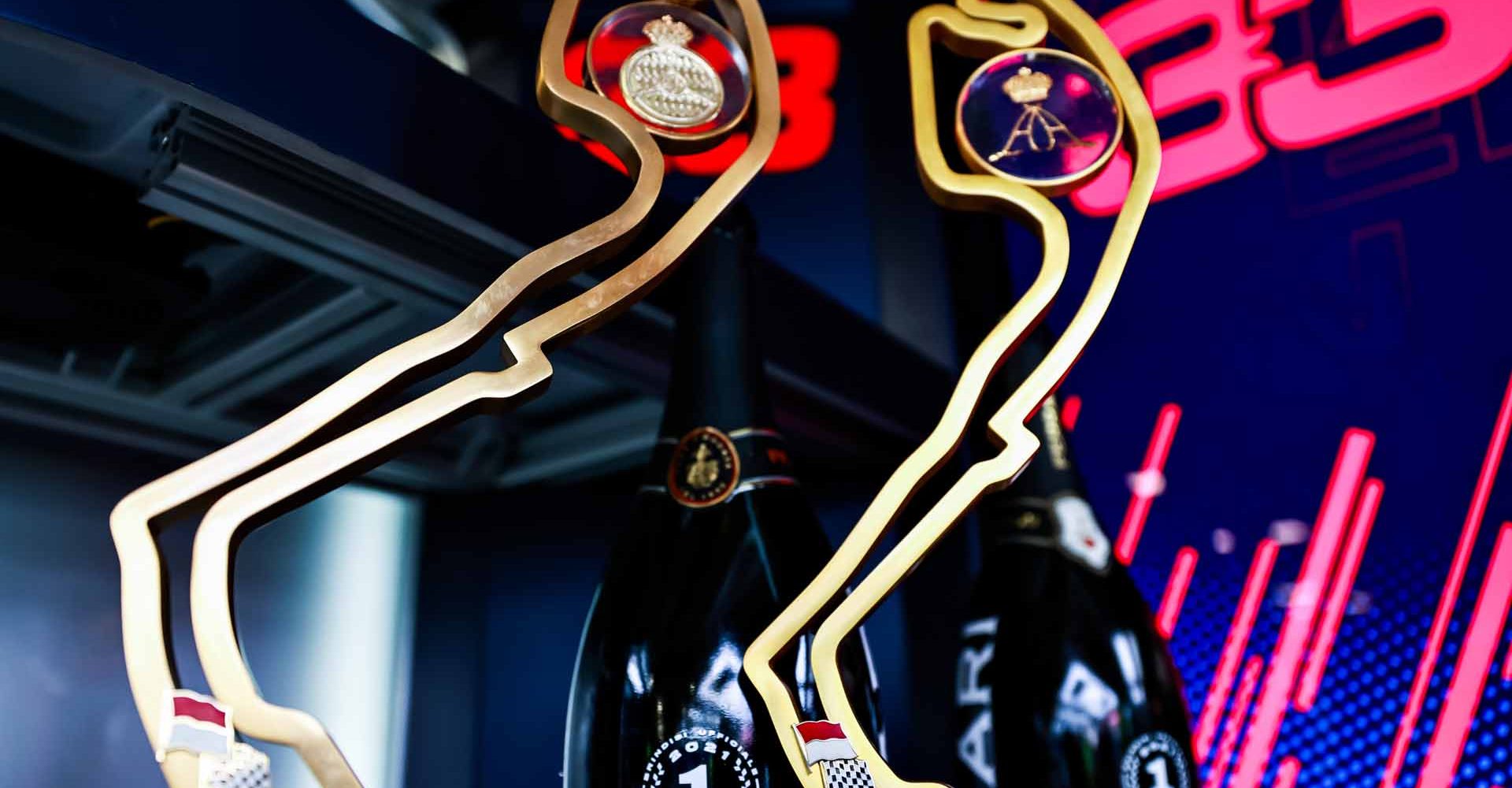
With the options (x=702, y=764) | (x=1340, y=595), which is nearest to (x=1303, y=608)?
(x=1340, y=595)

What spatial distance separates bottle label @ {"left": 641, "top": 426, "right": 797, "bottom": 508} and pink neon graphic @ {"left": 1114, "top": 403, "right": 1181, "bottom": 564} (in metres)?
0.41

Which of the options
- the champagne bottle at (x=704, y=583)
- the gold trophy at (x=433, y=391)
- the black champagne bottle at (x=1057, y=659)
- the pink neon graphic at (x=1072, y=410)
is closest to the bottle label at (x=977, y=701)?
the black champagne bottle at (x=1057, y=659)

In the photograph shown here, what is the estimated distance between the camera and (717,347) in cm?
67

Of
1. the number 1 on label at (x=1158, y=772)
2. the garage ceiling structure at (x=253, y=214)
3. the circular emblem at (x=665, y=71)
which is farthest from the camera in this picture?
the number 1 on label at (x=1158, y=772)

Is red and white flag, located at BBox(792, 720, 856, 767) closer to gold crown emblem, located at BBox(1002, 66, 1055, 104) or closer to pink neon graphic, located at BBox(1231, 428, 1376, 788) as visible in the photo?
gold crown emblem, located at BBox(1002, 66, 1055, 104)

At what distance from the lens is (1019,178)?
2.01 ft

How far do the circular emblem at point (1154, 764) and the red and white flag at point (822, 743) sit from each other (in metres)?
0.31

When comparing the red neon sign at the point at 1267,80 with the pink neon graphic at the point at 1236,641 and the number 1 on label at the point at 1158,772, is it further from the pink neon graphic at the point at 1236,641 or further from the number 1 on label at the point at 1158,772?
the number 1 on label at the point at 1158,772

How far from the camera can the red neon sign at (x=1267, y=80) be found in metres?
0.91

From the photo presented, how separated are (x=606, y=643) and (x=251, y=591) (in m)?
0.19

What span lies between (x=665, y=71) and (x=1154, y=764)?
0.47 m

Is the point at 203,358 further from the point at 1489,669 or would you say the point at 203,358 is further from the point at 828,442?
the point at 1489,669

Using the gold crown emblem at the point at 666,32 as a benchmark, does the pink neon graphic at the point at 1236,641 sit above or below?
below

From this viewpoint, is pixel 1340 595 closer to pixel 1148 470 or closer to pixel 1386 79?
pixel 1148 470
